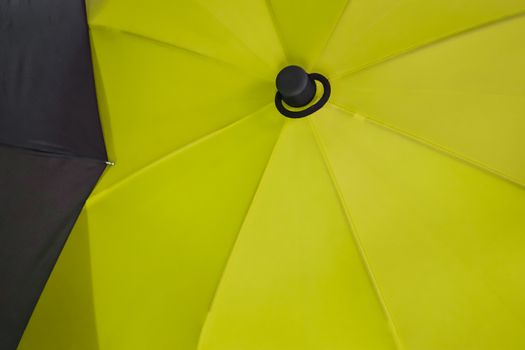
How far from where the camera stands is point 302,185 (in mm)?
1383

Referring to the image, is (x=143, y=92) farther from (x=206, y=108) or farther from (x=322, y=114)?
(x=322, y=114)

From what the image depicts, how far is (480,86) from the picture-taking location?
4.12ft

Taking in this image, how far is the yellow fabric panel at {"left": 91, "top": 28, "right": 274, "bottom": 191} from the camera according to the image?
146 cm

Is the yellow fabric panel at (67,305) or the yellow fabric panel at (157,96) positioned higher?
the yellow fabric panel at (157,96)

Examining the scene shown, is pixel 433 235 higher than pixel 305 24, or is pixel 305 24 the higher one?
pixel 305 24

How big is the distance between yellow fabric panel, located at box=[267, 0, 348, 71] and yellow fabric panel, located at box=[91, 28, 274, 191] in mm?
127

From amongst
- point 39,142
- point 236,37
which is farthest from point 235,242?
point 39,142

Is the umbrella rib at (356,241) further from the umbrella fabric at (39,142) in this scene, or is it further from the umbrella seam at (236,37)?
the umbrella fabric at (39,142)

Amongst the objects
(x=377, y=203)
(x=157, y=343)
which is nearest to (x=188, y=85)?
(x=377, y=203)

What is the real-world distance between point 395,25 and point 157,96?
2.37 feet

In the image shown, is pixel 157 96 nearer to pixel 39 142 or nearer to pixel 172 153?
pixel 172 153

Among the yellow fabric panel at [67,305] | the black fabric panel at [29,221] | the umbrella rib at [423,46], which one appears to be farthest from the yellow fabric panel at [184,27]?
the yellow fabric panel at [67,305]

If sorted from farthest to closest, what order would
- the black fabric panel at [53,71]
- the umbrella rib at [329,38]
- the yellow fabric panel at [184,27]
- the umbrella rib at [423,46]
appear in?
the black fabric panel at [53,71], the yellow fabric panel at [184,27], the umbrella rib at [329,38], the umbrella rib at [423,46]

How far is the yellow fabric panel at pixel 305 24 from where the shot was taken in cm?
135
